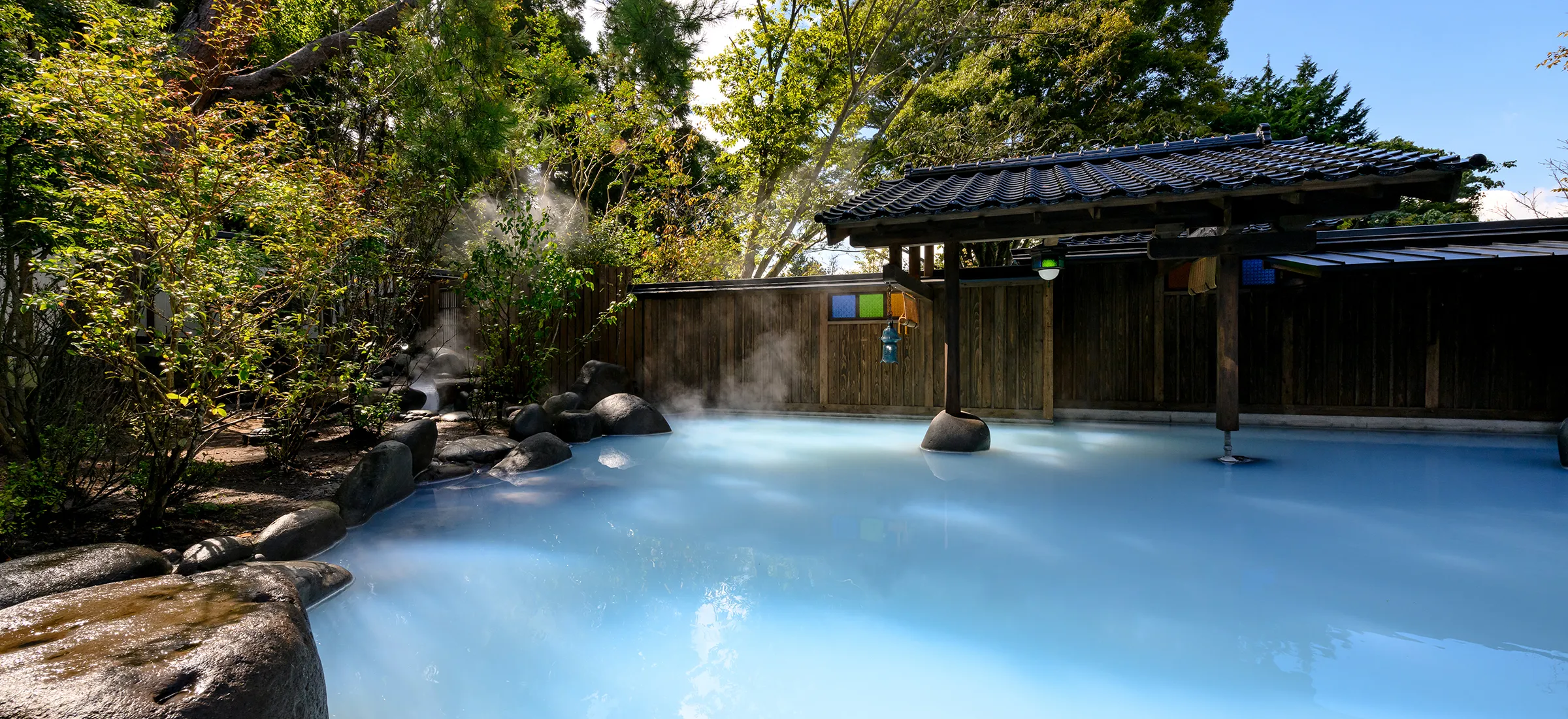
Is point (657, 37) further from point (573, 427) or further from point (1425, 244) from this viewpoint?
point (1425, 244)

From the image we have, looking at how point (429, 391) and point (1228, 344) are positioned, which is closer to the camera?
point (1228, 344)

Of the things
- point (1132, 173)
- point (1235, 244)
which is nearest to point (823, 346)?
point (1132, 173)

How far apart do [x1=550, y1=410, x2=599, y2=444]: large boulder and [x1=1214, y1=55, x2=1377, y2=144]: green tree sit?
20638mm

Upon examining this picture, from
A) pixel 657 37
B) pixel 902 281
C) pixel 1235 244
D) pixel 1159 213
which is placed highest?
pixel 657 37

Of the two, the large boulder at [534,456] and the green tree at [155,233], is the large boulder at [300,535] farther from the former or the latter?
the large boulder at [534,456]

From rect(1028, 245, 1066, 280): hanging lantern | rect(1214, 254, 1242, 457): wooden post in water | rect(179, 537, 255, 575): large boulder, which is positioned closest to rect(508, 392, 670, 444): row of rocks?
rect(179, 537, 255, 575): large boulder

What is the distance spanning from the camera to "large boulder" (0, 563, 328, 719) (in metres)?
1.47

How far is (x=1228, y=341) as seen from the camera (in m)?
5.52

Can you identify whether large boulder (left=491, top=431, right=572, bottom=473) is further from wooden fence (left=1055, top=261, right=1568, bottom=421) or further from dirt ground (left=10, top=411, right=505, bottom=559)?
wooden fence (left=1055, top=261, right=1568, bottom=421)

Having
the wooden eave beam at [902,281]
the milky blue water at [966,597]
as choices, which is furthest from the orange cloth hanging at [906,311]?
the milky blue water at [966,597]

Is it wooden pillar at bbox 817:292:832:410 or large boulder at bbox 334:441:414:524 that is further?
wooden pillar at bbox 817:292:832:410

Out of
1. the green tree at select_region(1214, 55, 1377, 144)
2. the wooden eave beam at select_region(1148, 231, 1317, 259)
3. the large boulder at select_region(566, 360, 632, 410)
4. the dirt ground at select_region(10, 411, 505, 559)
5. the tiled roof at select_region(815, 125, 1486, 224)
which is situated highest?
the green tree at select_region(1214, 55, 1377, 144)

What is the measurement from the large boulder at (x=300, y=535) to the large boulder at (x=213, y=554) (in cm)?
8

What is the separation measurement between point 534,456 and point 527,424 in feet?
3.99
